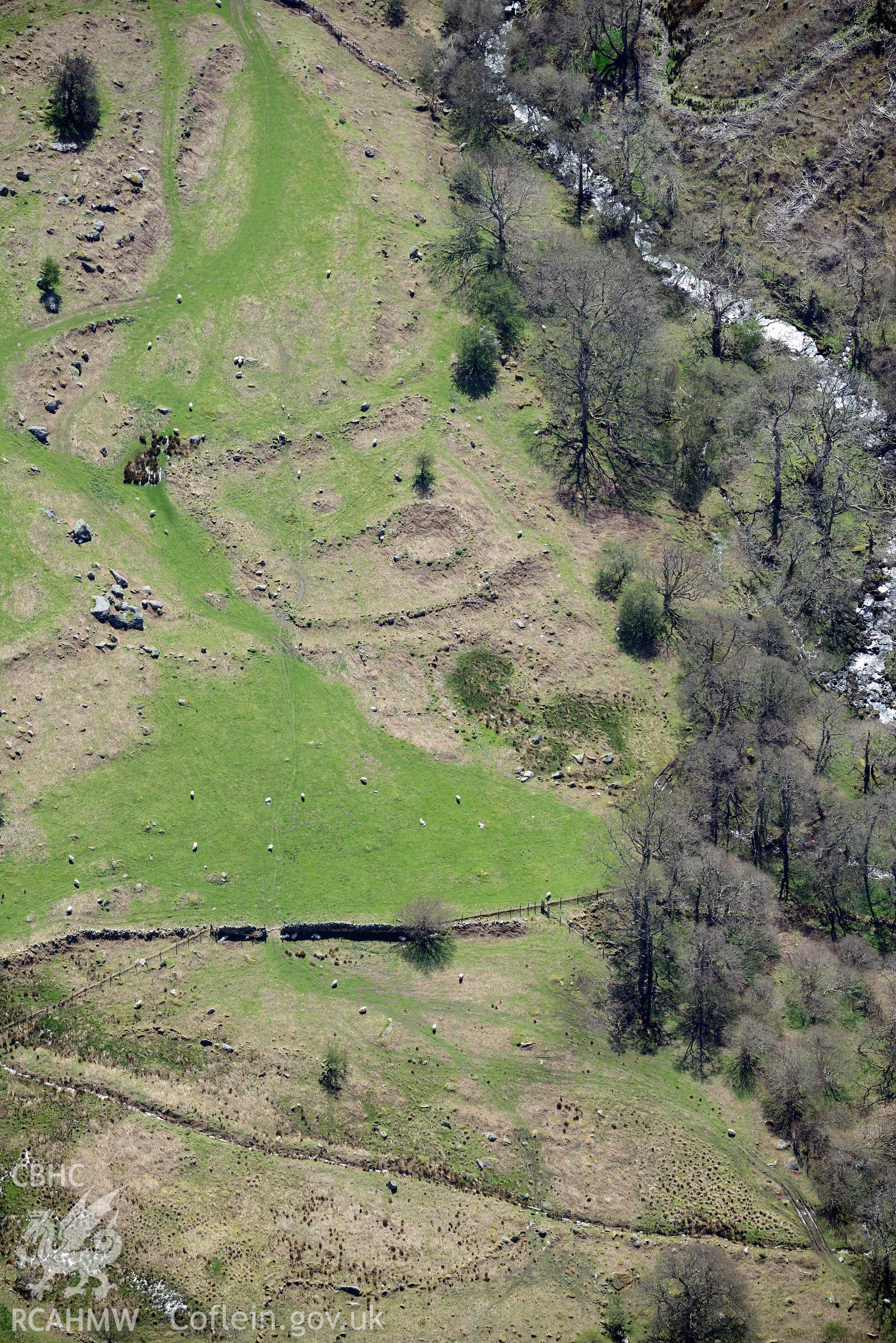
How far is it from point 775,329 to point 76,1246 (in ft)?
337

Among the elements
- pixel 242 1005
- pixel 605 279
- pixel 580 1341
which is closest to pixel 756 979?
pixel 580 1341

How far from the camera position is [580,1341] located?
2825 inches

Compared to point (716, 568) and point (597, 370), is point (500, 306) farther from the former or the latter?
point (716, 568)

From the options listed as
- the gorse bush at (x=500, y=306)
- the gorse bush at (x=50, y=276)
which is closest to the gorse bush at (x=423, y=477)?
the gorse bush at (x=500, y=306)

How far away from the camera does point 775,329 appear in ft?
404

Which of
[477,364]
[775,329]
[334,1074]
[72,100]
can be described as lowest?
[334,1074]

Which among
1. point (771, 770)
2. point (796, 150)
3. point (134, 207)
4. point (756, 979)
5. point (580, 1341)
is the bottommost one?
point (580, 1341)

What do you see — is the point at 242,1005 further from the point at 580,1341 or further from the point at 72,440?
the point at 72,440

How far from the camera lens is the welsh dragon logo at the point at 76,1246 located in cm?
6888

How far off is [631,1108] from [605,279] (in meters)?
77.5

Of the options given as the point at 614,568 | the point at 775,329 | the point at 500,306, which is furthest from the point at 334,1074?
the point at 775,329

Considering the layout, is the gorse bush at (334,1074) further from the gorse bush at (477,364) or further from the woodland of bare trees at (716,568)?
the gorse bush at (477,364)

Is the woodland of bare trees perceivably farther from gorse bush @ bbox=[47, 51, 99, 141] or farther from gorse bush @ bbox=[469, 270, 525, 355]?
gorse bush @ bbox=[47, 51, 99, 141]

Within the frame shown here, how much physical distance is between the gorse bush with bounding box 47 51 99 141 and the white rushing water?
4742 cm
